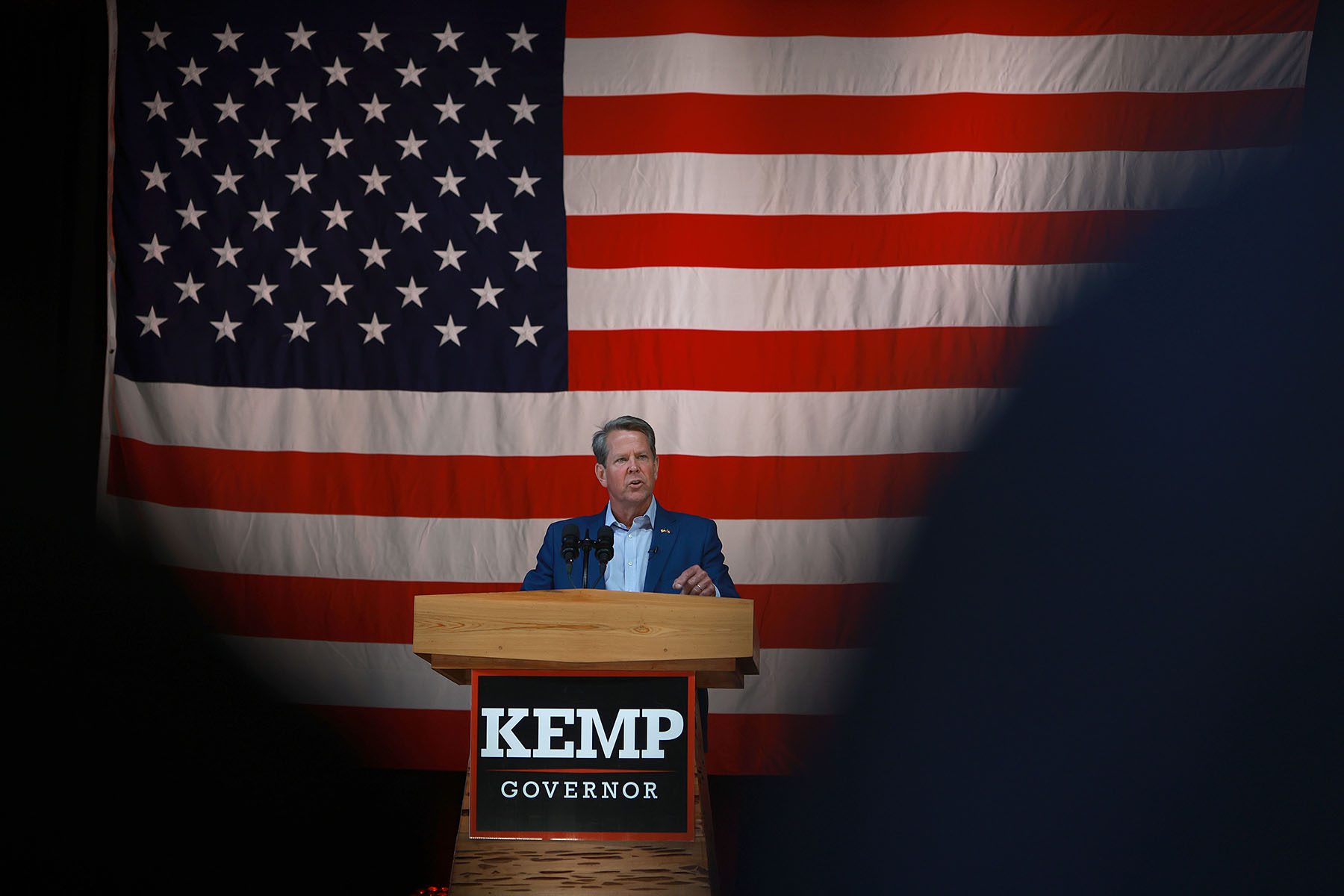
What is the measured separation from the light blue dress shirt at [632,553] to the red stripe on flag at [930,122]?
1450 millimetres

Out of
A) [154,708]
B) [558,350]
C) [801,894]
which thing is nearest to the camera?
[801,894]

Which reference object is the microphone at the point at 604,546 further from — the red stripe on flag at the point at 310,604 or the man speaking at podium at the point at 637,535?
the red stripe on flag at the point at 310,604

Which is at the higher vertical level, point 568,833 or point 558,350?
point 558,350

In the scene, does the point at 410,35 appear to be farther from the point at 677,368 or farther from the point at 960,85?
the point at 960,85

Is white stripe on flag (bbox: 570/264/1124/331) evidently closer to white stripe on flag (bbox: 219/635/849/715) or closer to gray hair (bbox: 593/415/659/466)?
gray hair (bbox: 593/415/659/466)

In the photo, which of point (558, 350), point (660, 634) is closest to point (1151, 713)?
point (660, 634)

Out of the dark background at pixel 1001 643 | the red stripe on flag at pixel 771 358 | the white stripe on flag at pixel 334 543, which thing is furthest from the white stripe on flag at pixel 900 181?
the white stripe on flag at pixel 334 543

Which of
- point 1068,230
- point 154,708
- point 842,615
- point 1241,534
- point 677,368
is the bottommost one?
point 154,708

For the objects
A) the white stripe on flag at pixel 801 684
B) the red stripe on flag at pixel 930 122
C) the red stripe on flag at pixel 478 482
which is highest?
the red stripe on flag at pixel 930 122

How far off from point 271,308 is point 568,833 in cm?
233

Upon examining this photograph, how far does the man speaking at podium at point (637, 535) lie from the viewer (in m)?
2.64

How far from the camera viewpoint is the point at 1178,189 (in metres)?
3.39

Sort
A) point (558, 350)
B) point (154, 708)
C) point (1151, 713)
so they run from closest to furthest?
point (1151, 713) → point (154, 708) → point (558, 350)

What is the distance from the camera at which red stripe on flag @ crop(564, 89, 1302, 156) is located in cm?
341
